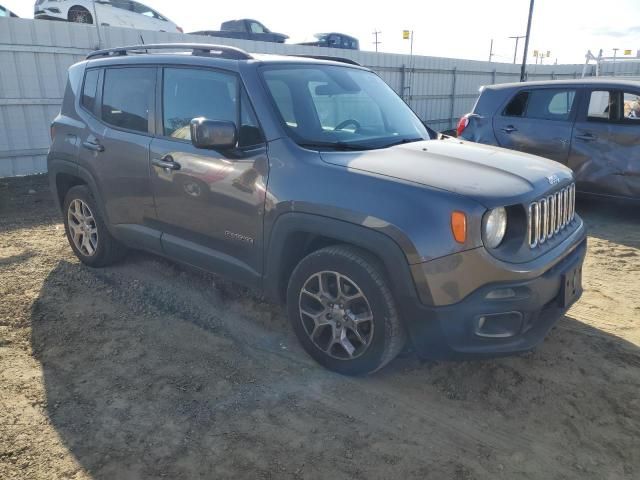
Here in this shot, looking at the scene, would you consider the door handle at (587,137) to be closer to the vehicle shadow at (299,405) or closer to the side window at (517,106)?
the side window at (517,106)

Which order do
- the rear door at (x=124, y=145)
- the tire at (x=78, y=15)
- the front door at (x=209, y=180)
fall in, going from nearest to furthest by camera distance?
the front door at (x=209, y=180) < the rear door at (x=124, y=145) < the tire at (x=78, y=15)

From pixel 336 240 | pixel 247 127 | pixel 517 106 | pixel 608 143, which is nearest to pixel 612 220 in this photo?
pixel 608 143

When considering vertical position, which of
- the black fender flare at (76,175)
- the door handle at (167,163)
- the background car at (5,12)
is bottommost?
the black fender flare at (76,175)

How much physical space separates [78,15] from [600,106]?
13926mm

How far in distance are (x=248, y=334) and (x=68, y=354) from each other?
3.88 ft

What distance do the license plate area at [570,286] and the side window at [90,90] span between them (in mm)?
3918

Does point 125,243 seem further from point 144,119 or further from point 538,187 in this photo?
point 538,187

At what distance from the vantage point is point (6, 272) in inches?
186

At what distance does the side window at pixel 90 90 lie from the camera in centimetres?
442

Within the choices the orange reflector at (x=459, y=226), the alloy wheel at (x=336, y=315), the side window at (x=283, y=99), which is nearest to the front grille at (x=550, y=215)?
the orange reflector at (x=459, y=226)

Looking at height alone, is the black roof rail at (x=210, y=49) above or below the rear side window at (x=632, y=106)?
above

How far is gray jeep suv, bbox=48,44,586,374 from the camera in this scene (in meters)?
2.58

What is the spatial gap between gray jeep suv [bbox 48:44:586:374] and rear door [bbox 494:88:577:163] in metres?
3.44

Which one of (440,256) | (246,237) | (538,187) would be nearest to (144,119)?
(246,237)
